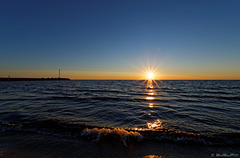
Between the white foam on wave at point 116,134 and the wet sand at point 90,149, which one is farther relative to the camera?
the white foam on wave at point 116,134

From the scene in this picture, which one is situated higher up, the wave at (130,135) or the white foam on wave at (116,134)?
the white foam on wave at (116,134)

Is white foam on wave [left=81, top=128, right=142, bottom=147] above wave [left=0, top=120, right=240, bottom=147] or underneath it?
above

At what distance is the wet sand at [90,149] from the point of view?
3176mm

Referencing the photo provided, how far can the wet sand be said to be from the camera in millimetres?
3176

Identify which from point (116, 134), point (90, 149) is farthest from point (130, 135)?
point (90, 149)

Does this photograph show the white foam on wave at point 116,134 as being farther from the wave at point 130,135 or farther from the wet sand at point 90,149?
the wet sand at point 90,149

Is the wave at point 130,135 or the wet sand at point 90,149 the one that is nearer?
the wet sand at point 90,149

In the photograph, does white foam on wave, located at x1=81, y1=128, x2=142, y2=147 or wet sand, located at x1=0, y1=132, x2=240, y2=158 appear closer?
wet sand, located at x1=0, y1=132, x2=240, y2=158

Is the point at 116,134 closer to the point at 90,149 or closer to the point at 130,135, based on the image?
the point at 130,135

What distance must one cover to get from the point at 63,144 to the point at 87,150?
3.29ft

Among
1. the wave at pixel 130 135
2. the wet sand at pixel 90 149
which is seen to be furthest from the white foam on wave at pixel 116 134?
the wet sand at pixel 90 149

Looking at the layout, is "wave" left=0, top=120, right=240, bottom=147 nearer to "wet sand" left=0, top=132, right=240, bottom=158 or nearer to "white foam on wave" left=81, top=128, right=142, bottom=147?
"white foam on wave" left=81, top=128, right=142, bottom=147

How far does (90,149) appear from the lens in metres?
3.43

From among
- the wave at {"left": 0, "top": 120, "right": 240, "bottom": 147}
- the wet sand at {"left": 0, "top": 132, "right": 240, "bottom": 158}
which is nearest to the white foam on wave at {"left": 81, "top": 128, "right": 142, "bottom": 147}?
the wave at {"left": 0, "top": 120, "right": 240, "bottom": 147}
